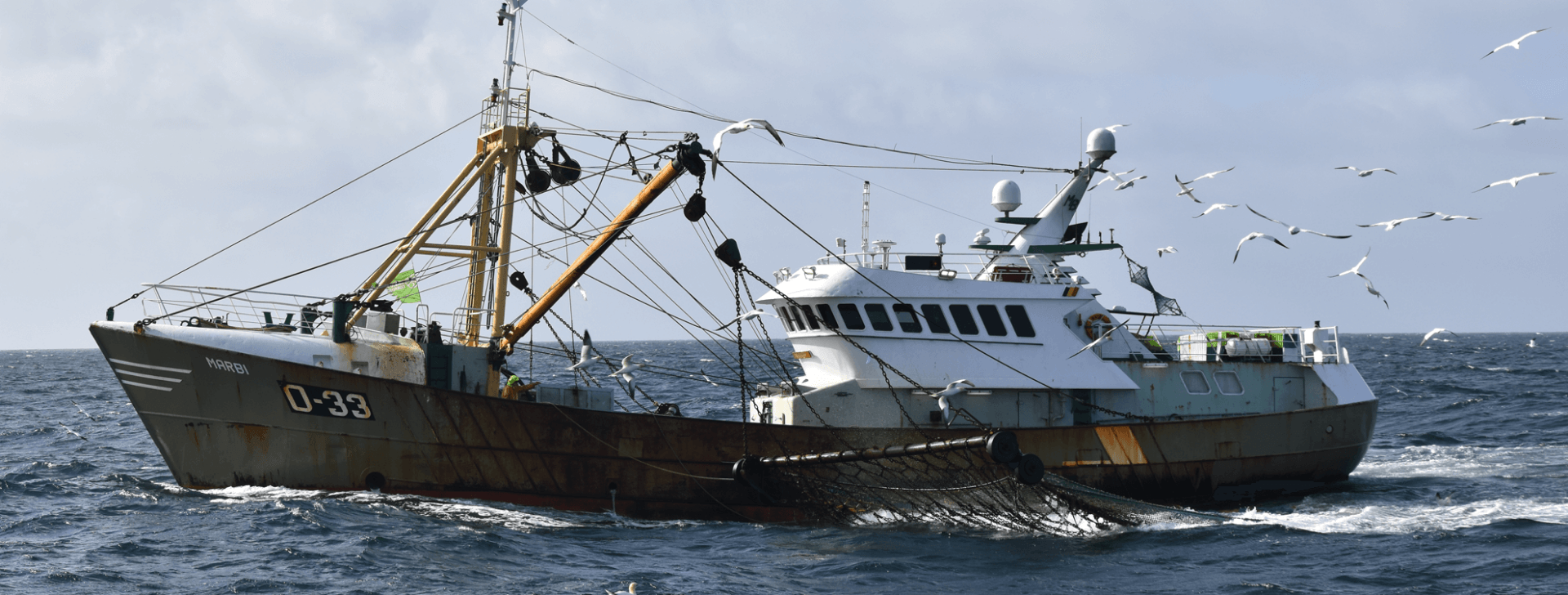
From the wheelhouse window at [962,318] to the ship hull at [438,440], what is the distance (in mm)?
1945

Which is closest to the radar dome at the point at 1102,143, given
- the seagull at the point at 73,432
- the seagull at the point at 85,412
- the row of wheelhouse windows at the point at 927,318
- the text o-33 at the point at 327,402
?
the row of wheelhouse windows at the point at 927,318

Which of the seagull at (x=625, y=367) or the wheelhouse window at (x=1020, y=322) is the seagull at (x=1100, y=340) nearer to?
the wheelhouse window at (x=1020, y=322)

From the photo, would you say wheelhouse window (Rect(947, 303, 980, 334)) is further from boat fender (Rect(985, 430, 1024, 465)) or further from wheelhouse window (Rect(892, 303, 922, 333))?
boat fender (Rect(985, 430, 1024, 465))

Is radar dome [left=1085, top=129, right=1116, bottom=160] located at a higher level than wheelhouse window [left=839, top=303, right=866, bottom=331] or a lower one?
higher

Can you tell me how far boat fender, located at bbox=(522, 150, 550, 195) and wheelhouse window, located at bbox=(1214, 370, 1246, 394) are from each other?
12.8 m

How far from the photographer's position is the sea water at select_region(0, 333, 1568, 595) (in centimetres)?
1412

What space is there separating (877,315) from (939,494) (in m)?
3.26

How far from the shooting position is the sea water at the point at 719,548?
14117mm

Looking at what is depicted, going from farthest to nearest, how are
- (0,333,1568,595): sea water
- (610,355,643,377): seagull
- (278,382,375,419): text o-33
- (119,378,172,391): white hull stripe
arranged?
(610,355,643,377): seagull < (119,378,172,391): white hull stripe < (278,382,375,419): text o-33 < (0,333,1568,595): sea water

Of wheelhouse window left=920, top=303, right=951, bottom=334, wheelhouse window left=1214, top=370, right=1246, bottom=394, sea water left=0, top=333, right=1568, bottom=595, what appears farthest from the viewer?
wheelhouse window left=1214, top=370, right=1246, bottom=394

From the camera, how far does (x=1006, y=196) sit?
21.9 meters

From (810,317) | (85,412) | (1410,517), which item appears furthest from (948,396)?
(85,412)

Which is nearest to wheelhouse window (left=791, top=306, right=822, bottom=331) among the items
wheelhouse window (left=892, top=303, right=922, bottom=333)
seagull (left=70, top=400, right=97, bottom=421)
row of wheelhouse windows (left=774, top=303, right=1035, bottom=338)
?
row of wheelhouse windows (left=774, top=303, right=1035, bottom=338)

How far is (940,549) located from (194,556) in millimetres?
9725
